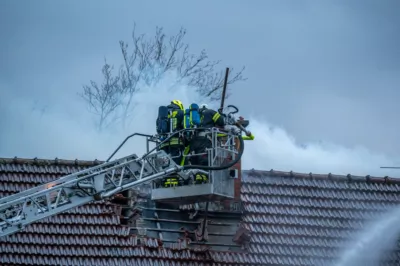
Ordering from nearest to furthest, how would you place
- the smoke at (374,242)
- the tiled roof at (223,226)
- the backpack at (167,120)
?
the backpack at (167,120), the tiled roof at (223,226), the smoke at (374,242)

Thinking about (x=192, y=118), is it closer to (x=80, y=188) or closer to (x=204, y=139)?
(x=204, y=139)

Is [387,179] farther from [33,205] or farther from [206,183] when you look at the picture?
[33,205]

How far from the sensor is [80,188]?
44.2 ft

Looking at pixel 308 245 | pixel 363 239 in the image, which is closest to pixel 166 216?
pixel 308 245

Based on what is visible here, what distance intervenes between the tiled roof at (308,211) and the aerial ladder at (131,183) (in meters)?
3.44

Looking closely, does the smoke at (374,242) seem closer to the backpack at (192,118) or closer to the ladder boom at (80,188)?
the backpack at (192,118)

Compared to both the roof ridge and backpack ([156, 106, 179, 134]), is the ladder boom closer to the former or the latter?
backpack ([156, 106, 179, 134])

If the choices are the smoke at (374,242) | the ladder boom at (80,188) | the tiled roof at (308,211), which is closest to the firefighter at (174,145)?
the ladder boom at (80,188)

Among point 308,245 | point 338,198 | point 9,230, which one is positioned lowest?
point 9,230

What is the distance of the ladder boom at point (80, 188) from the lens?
12961mm

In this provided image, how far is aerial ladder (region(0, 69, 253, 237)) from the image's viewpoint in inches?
513

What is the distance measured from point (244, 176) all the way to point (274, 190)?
69 centimetres

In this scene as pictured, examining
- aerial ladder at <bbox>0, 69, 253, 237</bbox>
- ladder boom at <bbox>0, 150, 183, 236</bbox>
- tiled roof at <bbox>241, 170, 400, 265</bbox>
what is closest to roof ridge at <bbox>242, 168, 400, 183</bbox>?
tiled roof at <bbox>241, 170, 400, 265</bbox>

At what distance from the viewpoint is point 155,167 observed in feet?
47.2
